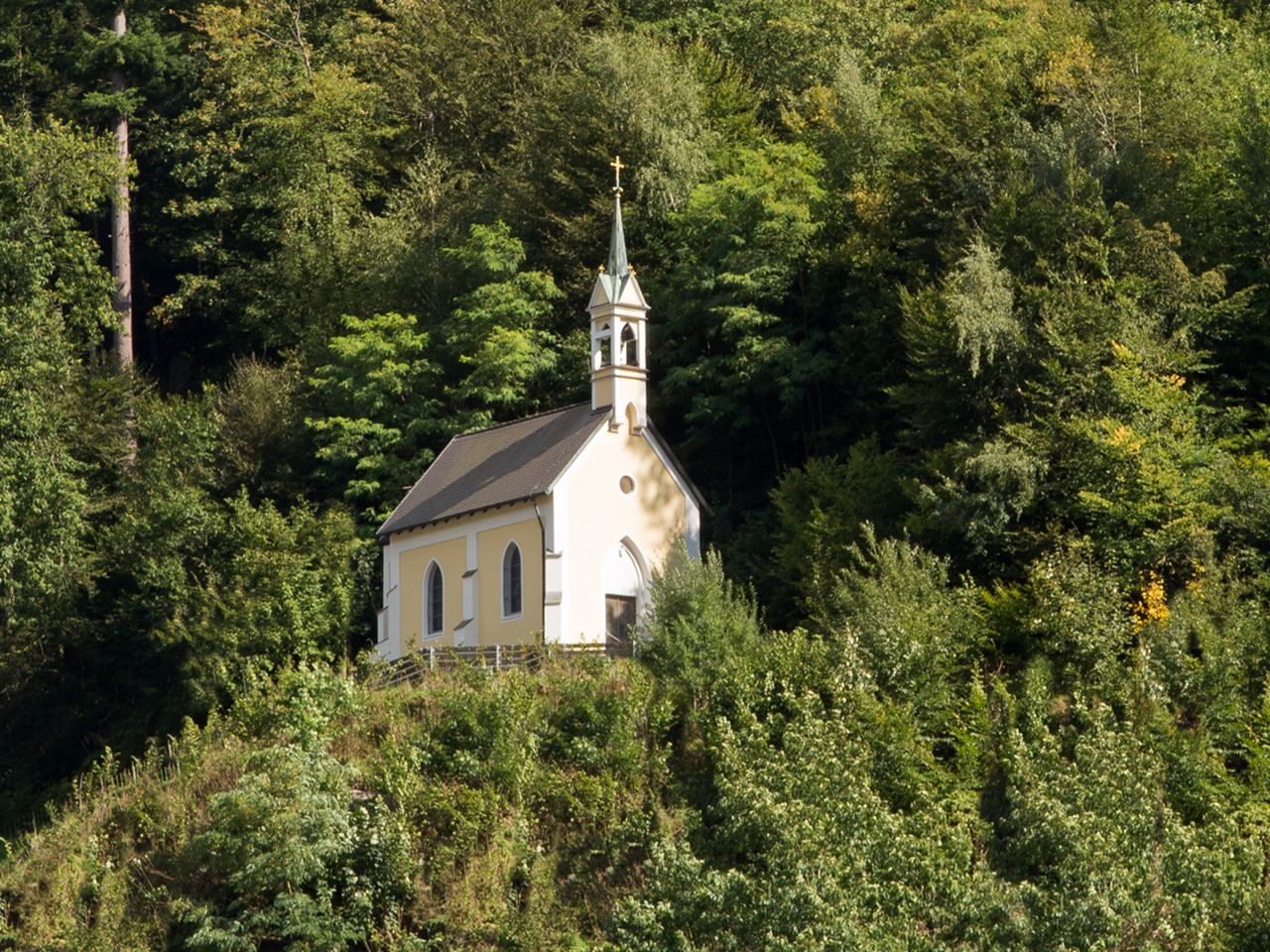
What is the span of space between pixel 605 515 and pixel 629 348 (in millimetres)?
4527

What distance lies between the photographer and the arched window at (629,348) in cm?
5044

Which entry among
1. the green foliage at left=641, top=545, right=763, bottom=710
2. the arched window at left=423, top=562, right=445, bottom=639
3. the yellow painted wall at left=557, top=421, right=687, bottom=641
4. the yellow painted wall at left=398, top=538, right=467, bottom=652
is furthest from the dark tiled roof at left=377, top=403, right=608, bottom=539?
the green foliage at left=641, top=545, right=763, bottom=710

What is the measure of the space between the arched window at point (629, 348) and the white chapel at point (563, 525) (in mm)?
39

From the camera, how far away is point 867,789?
34.8 m

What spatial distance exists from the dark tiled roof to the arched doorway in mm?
2364

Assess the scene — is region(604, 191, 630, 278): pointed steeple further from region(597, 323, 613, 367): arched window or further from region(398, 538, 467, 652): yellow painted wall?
region(398, 538, 467, 652): yellow painted wall

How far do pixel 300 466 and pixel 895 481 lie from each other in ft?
62.9

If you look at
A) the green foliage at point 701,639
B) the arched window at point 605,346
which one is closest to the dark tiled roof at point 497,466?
the arched window at point 605,346

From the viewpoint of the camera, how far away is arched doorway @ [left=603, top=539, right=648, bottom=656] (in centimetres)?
4869

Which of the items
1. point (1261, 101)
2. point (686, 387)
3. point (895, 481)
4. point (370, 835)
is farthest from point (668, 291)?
point (370, 835)

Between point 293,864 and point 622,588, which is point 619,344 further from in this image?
point 293,864

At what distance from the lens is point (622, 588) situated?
49.1m

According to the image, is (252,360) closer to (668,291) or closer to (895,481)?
(668,291)

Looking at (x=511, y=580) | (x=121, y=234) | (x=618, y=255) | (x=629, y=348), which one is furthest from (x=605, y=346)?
(x=121, y=234)
